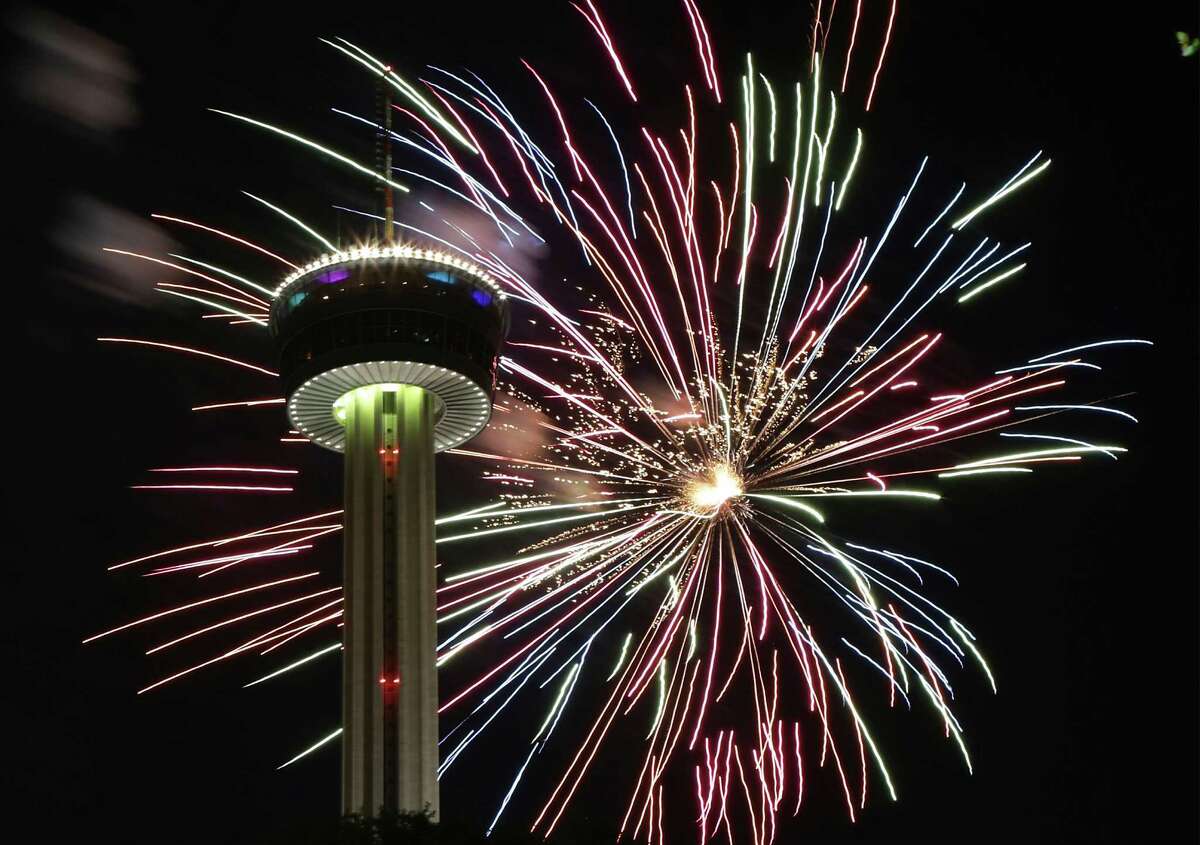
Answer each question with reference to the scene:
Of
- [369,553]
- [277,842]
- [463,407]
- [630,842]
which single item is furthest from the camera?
[463,407]

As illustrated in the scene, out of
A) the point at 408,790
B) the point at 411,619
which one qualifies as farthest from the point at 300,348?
the point at 408,790

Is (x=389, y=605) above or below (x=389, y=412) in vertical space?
below

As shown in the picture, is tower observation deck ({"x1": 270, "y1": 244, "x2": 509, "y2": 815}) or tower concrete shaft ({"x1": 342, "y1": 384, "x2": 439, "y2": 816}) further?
tower observation deck ({"x1": 270, "y1": 244, "x2": 509, "y2": 815})

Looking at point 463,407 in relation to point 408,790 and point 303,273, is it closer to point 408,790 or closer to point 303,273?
point 303,273

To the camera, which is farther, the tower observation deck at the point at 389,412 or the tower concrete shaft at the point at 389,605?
the tower observation deck at the point at 389,412

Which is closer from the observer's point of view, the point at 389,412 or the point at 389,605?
the point at 389,605
